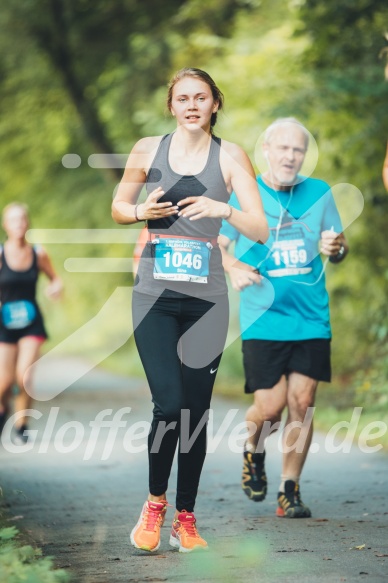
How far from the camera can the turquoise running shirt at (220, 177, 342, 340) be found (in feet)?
21.8

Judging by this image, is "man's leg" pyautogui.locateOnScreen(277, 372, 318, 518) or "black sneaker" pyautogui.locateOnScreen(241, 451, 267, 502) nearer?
"man's leg" pyautogui.locateOnScreen(277, 372, 318, 518)

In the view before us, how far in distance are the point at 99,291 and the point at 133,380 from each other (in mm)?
9647

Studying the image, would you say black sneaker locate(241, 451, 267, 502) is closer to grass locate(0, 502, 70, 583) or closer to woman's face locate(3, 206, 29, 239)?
grass locate(0, 502, 70, 583)

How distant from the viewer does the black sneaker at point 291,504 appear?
641 centimetres

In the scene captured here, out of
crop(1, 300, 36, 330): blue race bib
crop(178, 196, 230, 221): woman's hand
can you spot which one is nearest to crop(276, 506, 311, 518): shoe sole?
crop(178, 196, 230, 221): woman's hand

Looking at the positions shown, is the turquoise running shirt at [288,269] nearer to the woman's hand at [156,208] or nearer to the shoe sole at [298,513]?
the shoe sole at [298,513]

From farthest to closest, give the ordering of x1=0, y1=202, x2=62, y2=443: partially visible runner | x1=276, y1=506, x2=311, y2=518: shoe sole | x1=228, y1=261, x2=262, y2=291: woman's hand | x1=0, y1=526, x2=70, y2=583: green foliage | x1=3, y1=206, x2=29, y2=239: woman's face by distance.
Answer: x1=3, y1=206, x2=29, y2=239: woman's face < x1=0, y1=202, x2=62, y2=443: partially visible runner < x1=276, y1=506, x2=311, y2=518: shoe sole < x1=228, y1=261, x2=262, y2=291: woman's hand < x1=0, y1=526, x2=70, y2=583: green foliage

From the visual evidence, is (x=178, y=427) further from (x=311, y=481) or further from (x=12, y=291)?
(x=12, y=291)

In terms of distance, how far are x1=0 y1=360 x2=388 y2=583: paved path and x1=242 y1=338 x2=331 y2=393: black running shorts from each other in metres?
0.77

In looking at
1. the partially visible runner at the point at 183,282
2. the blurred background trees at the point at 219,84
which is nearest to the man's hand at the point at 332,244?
the partially visible runner at the point at 183,282

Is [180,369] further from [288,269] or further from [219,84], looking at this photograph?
[219,84]

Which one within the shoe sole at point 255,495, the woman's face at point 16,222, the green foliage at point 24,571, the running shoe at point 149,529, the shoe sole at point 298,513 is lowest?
the green foliage at point 24,571

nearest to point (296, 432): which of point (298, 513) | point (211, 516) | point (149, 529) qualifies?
point (298, 513)

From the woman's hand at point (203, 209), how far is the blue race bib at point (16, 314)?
5651 mm
